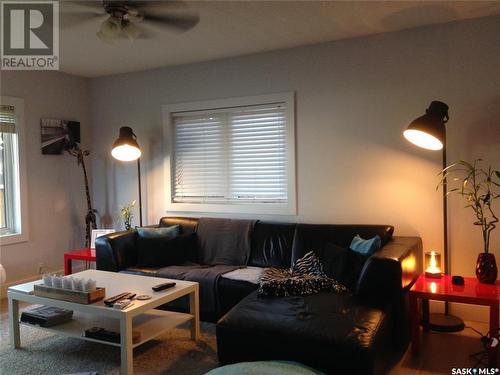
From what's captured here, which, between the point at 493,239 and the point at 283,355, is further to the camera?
the point at 493,239

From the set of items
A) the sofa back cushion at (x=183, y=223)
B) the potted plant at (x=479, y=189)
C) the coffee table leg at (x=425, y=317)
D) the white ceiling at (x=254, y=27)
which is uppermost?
the white ceiling at (x=254, y=27)

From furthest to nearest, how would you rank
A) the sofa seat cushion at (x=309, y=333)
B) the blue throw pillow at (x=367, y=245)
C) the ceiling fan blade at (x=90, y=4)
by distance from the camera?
the blue throw pillow at (x=367, y=245) < the ceiling fan blade at (x=90, y=4) < the sofa seat cushion at (x=309, y=333)

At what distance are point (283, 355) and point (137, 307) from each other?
0.87 metres

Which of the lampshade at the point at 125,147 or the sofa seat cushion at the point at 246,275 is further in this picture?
the lampshade at the point at 125,147

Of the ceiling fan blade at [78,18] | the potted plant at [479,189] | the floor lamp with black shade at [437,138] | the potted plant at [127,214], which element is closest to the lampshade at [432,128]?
the floor lamp with black shade at [437,138]

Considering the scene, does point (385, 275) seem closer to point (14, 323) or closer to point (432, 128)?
point (432, 128)

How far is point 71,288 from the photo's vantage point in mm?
2621

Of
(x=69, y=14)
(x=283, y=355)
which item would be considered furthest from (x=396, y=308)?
(x=69, y=14)

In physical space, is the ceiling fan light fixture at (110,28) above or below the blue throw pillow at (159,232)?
above

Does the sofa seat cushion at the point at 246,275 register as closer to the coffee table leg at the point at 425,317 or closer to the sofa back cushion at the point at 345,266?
the sofa back cushion at the point at 345,266

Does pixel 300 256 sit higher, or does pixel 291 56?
pixel 291 56

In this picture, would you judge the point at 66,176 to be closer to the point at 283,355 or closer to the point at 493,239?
the point at 283,355

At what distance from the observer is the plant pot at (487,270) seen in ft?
9.38

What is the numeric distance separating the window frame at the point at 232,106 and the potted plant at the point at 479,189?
1.29 m
